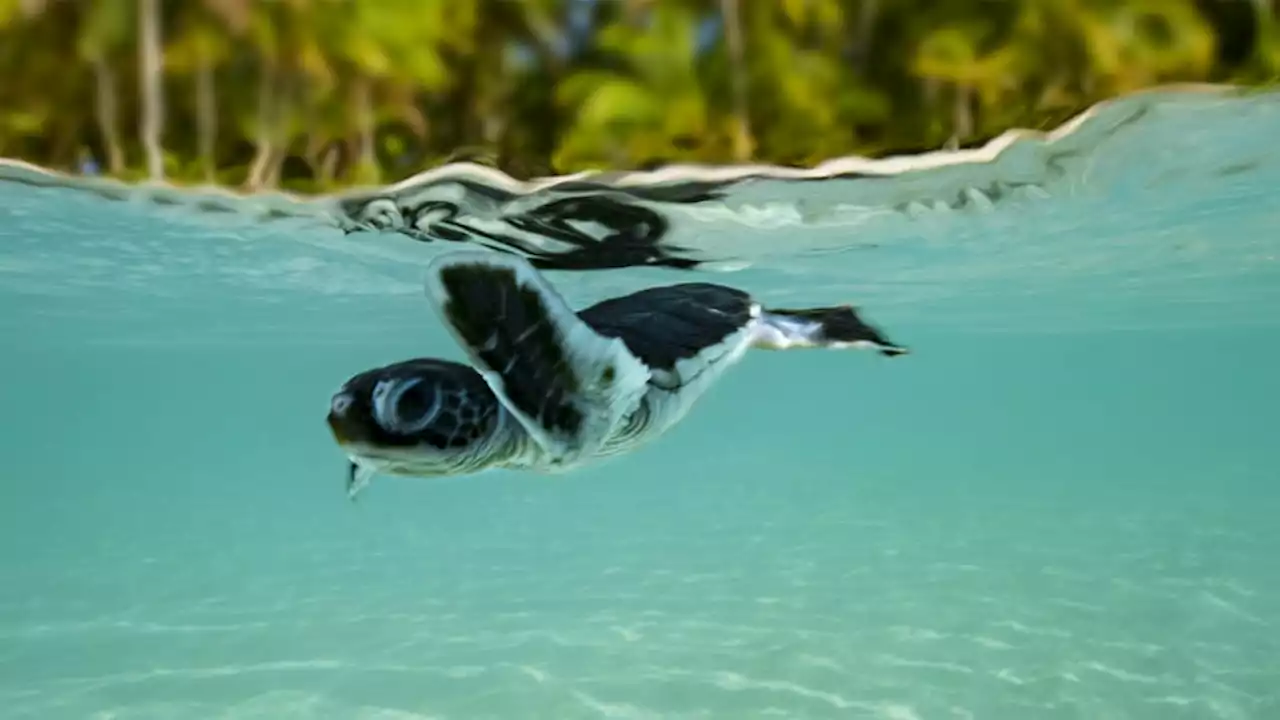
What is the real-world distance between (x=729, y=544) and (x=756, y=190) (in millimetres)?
8312

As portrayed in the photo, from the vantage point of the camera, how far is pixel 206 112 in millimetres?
4332

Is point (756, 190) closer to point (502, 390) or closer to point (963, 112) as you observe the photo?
point (963, 112)

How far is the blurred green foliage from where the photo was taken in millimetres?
3930

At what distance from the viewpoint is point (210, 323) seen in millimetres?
16406

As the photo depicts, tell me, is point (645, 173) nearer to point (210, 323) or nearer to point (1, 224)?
point (1, 224)

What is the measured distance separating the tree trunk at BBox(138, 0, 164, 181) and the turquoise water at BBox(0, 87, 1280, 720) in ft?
4.01

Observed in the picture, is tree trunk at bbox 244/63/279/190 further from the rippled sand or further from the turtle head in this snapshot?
the rippled sand

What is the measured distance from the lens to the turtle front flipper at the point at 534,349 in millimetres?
2461

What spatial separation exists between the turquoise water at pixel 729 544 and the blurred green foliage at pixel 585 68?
80 centimetres

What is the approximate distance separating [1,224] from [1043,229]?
9.15 m

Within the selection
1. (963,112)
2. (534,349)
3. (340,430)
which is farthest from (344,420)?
(963,112)

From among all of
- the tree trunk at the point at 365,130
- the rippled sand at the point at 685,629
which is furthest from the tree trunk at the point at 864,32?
the rippled sand at the point at 685,629

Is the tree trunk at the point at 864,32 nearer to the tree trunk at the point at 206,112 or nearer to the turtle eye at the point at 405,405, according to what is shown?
the turtle eye at the point at 405,405

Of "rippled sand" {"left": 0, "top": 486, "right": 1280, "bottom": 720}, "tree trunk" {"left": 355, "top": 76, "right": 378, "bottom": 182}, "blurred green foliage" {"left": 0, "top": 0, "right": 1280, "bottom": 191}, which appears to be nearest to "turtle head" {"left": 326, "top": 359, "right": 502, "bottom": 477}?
"blurred green foliage" {"left": 0, "top": 0, "right": 1280, "bottom": 191}
